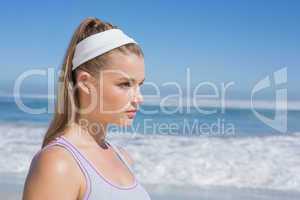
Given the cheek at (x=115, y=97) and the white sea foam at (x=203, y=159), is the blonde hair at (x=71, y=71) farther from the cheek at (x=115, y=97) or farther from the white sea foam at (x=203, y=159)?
the white sea foam at (x=203, y=159)

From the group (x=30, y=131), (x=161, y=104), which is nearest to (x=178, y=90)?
(x=161, y=104)

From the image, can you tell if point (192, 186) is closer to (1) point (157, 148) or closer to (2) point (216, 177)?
(2) point (216, 177)

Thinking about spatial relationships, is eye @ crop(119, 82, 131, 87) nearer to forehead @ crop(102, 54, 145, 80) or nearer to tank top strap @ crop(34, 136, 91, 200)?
forehead @ crop(102, 54, 145, 80)

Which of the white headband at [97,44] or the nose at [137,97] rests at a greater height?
the white headband at [97,44]

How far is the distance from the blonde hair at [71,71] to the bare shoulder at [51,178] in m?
0.18

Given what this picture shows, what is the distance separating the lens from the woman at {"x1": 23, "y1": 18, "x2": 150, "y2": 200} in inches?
51.3

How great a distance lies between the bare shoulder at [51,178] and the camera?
3.66 feet

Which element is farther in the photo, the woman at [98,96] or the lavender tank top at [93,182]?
the woman at [98,96]

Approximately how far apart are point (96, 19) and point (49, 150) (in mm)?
412

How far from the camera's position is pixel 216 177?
22.2 ft

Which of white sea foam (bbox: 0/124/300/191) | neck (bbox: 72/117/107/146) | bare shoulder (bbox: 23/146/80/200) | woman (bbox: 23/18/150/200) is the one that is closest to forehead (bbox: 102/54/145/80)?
woman (bbox: 23/18/150/200)

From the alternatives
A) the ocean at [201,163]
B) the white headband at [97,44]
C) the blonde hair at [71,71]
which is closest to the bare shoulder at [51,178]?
the blonde hair at [71,71]

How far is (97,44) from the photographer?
4.41ft

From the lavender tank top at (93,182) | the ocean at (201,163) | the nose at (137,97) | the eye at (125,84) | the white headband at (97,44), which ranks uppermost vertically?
the white headband at (97,44)
